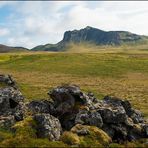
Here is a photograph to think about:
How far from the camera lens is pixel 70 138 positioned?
27.6m

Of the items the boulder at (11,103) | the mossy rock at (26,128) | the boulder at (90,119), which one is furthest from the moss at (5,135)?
the boulder at (90,119)

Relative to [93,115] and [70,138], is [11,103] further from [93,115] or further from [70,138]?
[70,138]

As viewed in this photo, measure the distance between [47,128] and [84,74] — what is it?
97.9 meters

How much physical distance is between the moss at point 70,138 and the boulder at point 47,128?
1.14 metres

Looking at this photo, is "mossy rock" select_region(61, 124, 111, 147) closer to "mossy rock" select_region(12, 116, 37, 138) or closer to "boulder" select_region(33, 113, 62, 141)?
"boulder" select_region(33, 113, 62, 141)

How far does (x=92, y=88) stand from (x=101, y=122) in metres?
58.1

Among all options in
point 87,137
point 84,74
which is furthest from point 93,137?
point 84,74

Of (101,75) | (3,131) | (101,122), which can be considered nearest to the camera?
(3,131)

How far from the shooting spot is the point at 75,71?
438 ft

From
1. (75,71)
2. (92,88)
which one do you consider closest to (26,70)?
(75,71)

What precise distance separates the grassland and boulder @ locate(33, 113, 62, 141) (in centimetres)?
3020

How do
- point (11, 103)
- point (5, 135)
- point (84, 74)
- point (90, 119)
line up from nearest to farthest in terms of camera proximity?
point (5, 135) → point (90, 119) → point (11, 103) → point (84, 74)

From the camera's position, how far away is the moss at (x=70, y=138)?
2731 cm

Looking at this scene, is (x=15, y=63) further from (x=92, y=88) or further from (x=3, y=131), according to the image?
(x=3, y=131)
